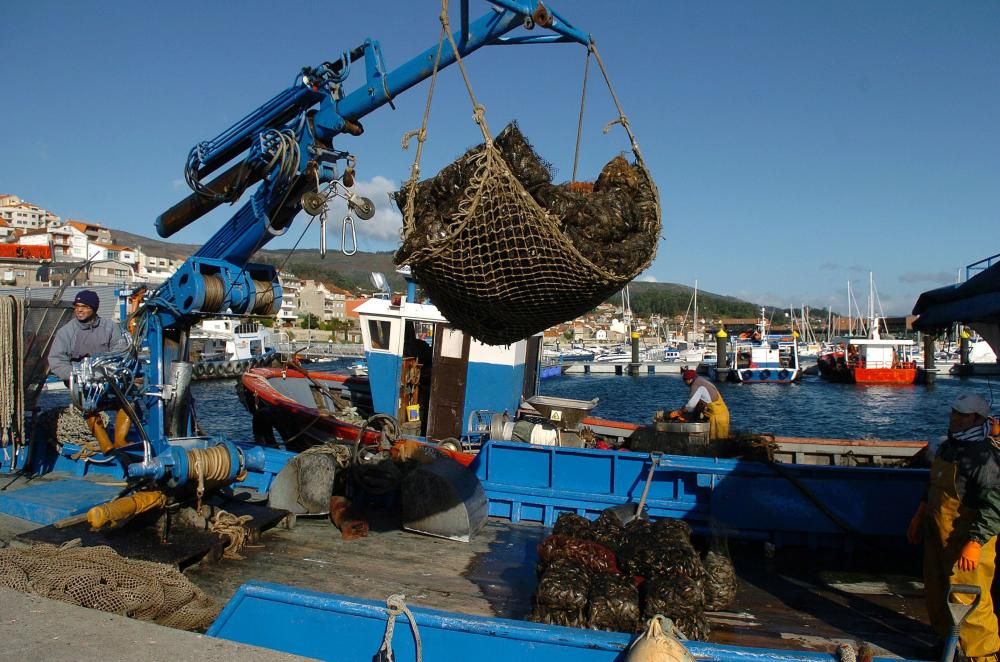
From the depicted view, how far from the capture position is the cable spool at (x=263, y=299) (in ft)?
21.8

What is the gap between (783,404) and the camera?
37.8 metres

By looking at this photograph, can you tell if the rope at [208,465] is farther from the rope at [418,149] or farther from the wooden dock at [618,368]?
the wooden dock at [618,368]

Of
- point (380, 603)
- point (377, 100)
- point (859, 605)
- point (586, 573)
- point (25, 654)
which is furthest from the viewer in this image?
point (377, 100)

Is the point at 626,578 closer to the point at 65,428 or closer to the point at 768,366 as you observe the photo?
the point at 65,428

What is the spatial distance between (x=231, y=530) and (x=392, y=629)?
276 cm

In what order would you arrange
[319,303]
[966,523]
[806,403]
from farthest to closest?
[319,303] → [806,403] → [966,523]

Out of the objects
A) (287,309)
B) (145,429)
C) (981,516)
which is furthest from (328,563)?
(287,309)

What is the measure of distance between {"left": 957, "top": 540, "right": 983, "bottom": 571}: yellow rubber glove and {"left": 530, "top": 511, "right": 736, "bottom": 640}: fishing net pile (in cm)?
152

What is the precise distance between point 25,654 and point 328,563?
116 inches

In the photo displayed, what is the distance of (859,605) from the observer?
5.43 metres

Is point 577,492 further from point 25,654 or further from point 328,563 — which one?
point 25,654

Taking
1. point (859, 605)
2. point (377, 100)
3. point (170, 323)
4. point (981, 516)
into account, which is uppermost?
point (377, 100)

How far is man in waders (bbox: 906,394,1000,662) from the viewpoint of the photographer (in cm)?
406

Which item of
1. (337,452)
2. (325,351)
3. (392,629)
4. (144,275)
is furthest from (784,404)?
(144,275)
